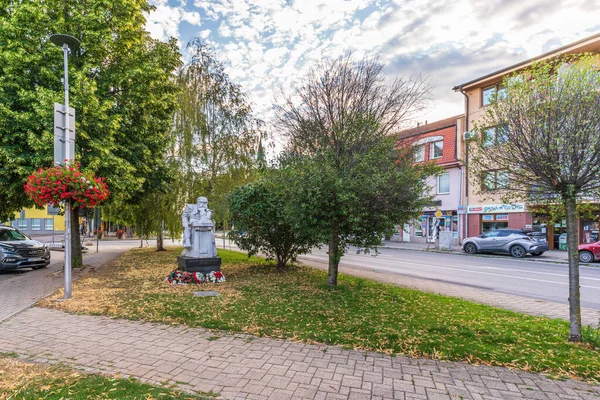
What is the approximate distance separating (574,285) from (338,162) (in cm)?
477

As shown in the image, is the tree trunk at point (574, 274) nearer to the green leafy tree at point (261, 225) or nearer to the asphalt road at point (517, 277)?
the asphalt road at point (517, 277)

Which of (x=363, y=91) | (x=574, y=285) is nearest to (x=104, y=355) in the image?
(x=574, y=285)

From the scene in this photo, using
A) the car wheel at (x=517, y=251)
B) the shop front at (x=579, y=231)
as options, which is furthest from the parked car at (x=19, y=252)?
the shop front at (x=579, y=231)

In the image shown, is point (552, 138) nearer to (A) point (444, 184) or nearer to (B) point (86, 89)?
(B) point (86, 89)

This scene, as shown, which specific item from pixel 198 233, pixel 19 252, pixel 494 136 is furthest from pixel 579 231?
pixel 19 252

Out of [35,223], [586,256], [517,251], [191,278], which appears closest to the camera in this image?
[191,278]

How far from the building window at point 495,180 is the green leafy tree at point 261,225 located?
635 cm

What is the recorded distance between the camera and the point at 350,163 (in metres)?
7.85

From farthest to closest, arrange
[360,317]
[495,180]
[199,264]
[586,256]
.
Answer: [586,256] → [199,264] → [360,317] → [495,180]

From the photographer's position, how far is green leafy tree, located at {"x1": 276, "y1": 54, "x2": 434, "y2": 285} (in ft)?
23.6

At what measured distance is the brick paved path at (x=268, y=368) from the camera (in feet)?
11.6

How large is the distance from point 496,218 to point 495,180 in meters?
23.3

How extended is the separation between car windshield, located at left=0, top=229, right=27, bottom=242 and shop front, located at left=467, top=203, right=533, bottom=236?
2628 centimetres

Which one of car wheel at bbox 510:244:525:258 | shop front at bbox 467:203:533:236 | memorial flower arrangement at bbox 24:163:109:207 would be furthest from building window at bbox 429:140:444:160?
memorial flower arrangement at bbox 24:163:109:207
